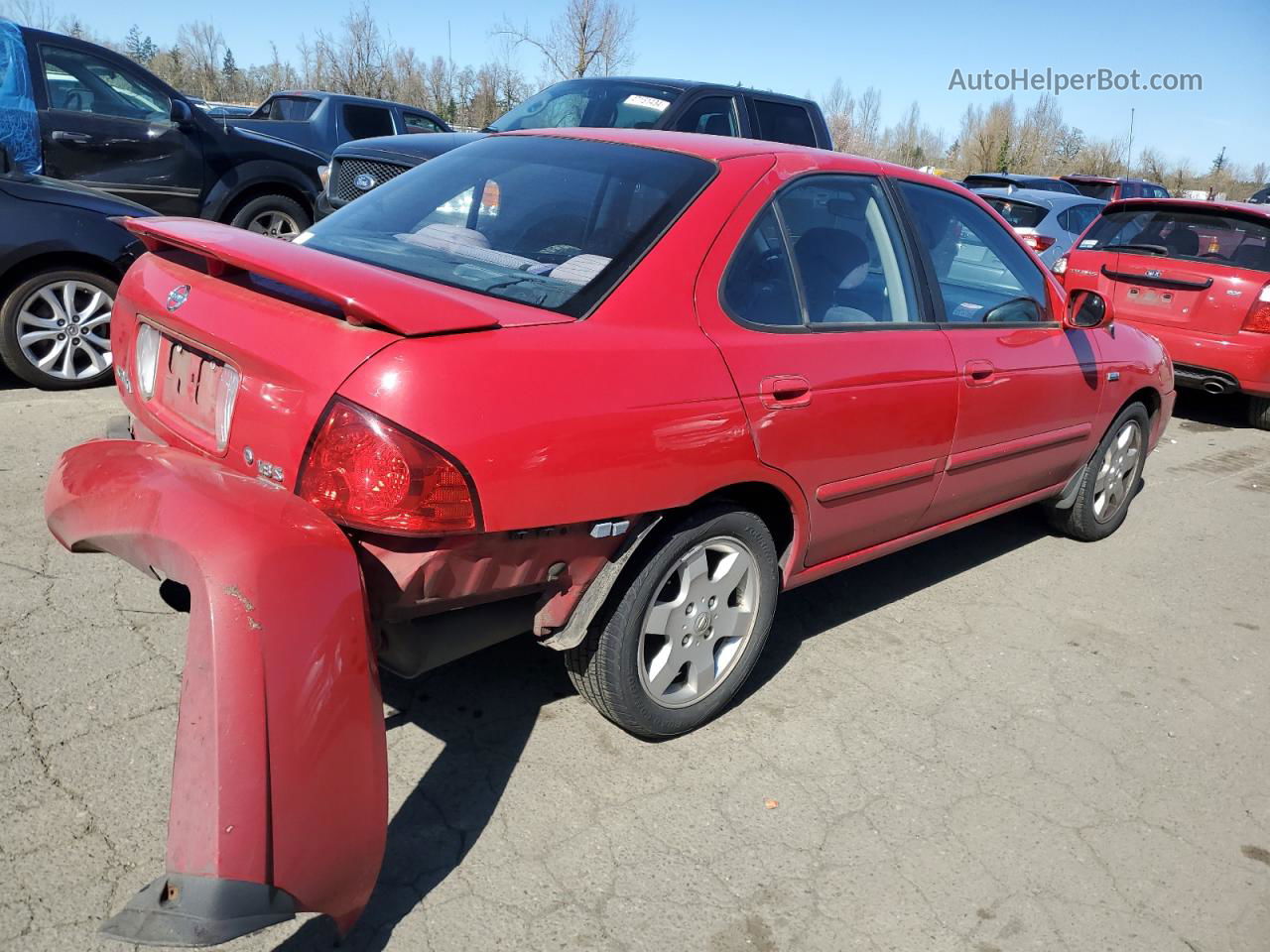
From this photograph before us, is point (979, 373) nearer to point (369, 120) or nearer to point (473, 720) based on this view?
point (473, 720)

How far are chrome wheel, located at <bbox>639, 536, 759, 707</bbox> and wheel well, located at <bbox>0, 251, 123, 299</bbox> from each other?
4.05 m

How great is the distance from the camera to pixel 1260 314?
7.44 metres

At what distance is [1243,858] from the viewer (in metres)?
2.89

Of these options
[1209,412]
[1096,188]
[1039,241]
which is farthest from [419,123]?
[1096,188]

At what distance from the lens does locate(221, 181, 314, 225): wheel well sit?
835 centimetres

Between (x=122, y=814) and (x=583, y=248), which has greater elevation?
(x=583, y=248)

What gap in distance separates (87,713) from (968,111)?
55.9 m

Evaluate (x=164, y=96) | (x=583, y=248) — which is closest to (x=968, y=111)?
(x=164, y=96)

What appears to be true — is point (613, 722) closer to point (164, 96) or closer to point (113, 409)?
point (113, 409)

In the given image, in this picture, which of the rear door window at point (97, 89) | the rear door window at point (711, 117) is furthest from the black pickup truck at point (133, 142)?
the rear door window at point (711, 117)

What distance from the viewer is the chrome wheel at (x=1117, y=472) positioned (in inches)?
201

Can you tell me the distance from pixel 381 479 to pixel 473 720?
3.76 ft

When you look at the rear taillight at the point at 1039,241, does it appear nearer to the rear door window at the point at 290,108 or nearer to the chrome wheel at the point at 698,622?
the rear door window at the point at 290,108

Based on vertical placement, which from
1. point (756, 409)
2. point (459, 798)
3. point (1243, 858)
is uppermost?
point (756, 409)
